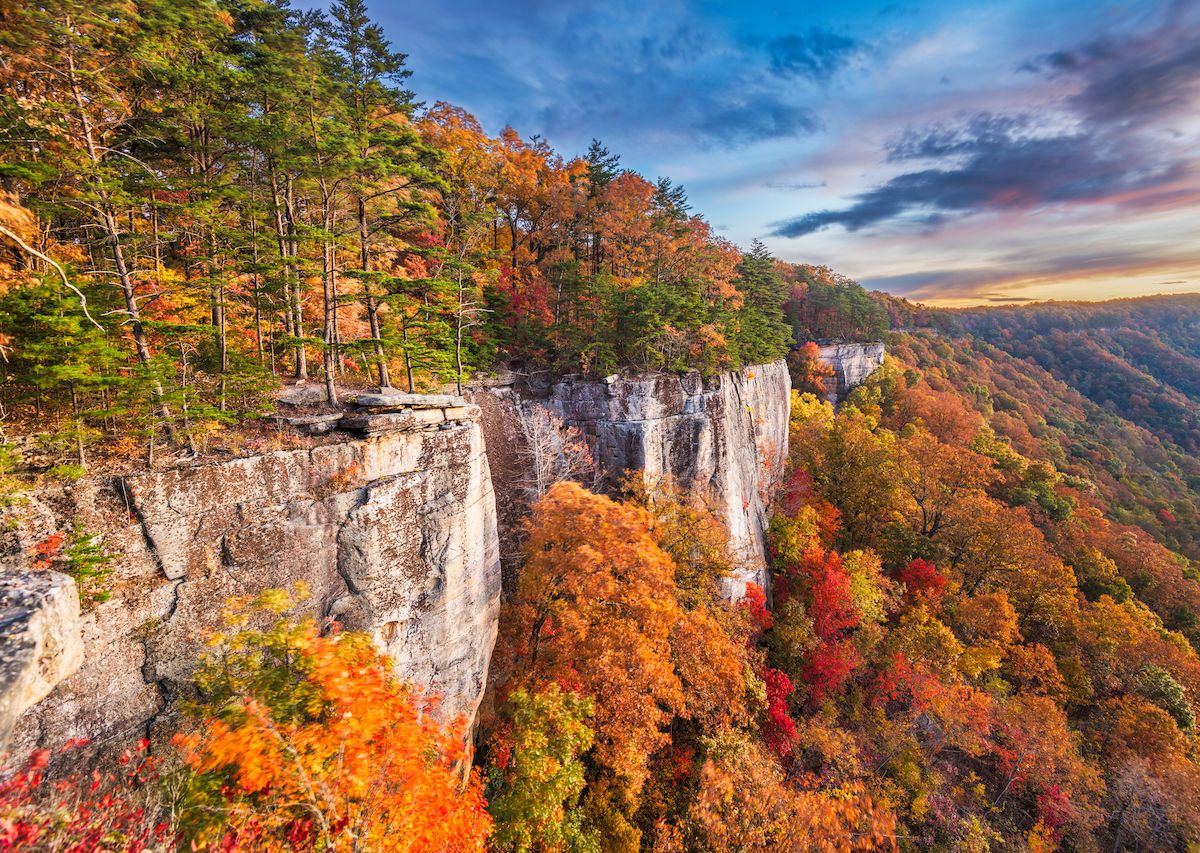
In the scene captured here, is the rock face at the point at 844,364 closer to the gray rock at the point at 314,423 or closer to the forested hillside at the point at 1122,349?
the gray rock at the point at 314,423

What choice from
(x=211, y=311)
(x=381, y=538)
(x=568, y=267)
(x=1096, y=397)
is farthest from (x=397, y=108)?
(x=1096, y=397)

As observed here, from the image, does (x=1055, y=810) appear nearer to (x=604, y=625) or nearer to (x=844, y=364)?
(x=604, y=625)

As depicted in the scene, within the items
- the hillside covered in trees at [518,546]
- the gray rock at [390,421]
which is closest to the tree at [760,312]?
the hillside covered in trees at [518,546]

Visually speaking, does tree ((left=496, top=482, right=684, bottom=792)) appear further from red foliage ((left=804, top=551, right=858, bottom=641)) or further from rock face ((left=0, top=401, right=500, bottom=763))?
red foliage ((left=804, top=551, right=858, bottom=641))

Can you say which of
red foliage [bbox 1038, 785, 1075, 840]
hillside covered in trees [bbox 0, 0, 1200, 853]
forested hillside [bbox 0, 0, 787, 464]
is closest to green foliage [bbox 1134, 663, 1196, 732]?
hillside covered in trees [bbox 0, 0, 1200, 853]

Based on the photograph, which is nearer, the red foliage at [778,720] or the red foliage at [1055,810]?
the red foliage at [1055,810]

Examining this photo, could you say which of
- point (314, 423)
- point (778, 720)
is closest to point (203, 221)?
point (314, 423)

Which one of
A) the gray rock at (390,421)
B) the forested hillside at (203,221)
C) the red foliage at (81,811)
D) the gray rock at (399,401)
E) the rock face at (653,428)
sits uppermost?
the forested hillside at (203,221)
